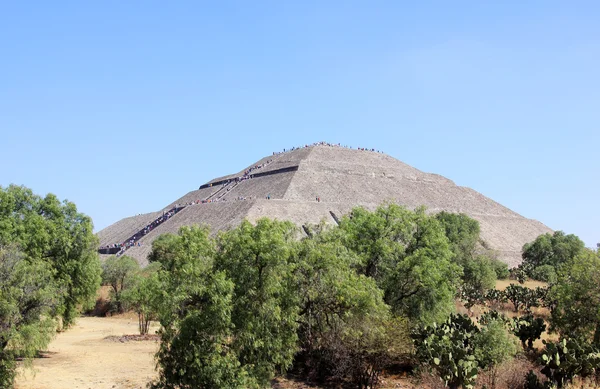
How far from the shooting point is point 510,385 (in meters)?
18.3

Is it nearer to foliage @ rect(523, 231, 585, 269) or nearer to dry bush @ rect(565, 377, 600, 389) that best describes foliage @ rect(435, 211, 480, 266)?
foliage @ rect(523, 231, 585, 269)

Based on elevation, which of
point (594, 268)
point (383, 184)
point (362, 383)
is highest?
point (383, 184)

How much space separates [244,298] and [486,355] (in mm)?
9912

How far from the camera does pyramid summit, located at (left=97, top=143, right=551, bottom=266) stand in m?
79.5

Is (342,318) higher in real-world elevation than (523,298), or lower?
higher

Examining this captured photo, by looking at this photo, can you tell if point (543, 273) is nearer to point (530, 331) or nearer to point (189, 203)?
point (530, 331)

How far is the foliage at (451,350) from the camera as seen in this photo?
1773 cm

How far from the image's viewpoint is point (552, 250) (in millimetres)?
68688

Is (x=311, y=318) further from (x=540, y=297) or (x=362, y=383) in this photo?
(x=540, y=297)

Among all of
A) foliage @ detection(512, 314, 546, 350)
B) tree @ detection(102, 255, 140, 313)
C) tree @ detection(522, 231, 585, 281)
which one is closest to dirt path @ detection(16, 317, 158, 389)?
tree @ detection(102, 255, 140, 313)

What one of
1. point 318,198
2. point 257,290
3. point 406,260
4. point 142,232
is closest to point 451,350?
point 406,260

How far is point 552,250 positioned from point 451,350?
5688 cm

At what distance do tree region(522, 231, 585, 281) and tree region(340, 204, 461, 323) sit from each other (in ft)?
138

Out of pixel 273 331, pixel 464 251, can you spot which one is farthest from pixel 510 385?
pixel 464 251
